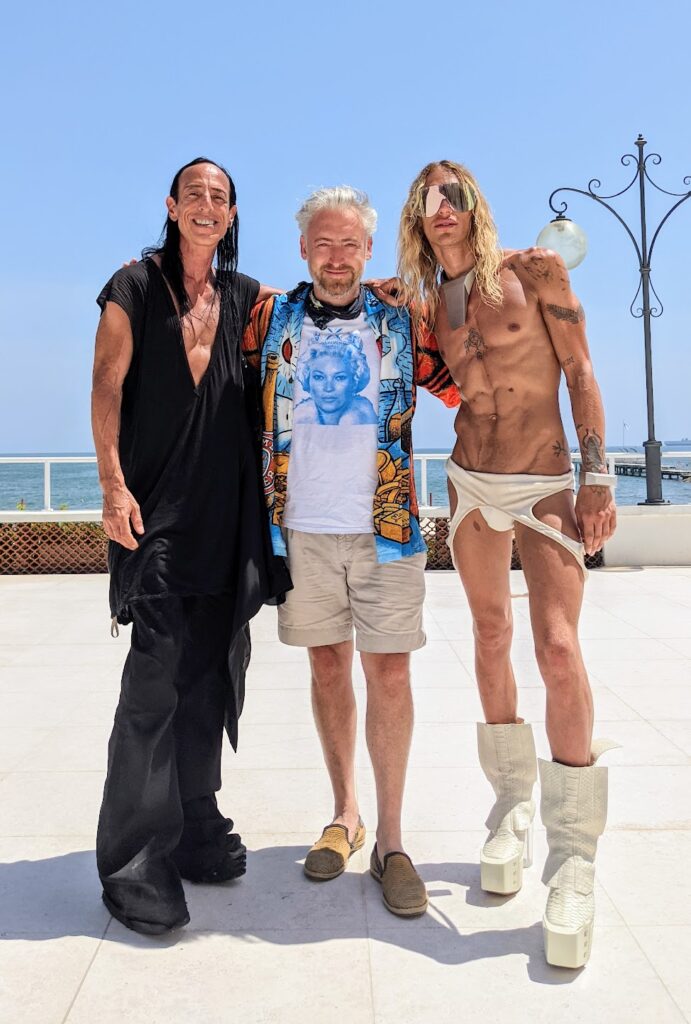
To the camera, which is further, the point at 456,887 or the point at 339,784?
the point at 339,784

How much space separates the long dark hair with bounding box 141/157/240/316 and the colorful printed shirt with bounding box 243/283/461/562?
0.17 meters

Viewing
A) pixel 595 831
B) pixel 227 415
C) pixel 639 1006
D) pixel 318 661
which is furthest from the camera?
pixel 318 661

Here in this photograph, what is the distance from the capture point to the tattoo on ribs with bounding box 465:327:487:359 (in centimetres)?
251

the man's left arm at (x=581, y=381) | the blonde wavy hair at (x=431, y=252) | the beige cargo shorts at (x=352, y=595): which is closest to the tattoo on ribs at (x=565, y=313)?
the man's left arm at (x=581, y=381)

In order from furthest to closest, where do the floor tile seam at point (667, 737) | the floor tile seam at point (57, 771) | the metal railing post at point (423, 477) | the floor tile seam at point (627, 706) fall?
1. the metal railing post at point (423, 477)
2. the floor tile seam at point (627, 706)
3. the floor tile seam at point (667, 737)
4. the floor tile seam at point (57, 771)

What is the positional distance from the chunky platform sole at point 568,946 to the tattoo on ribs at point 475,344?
1.44 metres

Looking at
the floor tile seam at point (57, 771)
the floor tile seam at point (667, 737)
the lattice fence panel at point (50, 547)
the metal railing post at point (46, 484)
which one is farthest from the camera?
the metal railing post at point (46, 484)

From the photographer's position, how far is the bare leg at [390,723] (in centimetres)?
255

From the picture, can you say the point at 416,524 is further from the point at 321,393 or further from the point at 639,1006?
the point at 639,1006

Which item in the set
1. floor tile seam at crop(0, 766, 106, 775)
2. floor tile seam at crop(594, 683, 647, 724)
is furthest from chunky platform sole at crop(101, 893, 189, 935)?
floor tile seam at crop(594, 683, 647, 724)

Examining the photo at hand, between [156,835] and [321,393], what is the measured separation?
1243 millimetres

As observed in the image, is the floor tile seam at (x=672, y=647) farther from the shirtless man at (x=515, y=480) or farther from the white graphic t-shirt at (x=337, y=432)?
the white graphic t-shirt at (x=337, y=432)

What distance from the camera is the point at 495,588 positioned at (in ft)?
8.36

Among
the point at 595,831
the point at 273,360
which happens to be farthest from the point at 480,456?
the point at 595,831
